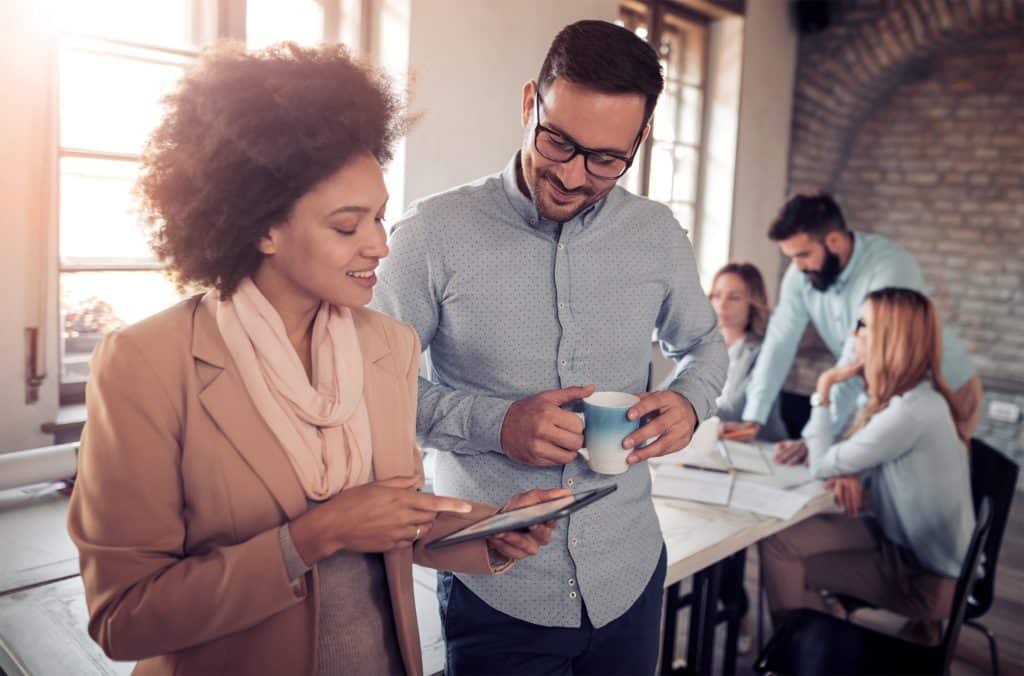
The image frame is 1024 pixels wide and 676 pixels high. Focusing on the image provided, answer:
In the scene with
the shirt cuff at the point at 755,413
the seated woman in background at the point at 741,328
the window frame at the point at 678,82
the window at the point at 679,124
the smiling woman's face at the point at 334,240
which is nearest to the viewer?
the smiling woman's face at the point at 334,240

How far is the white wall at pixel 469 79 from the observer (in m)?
3.21

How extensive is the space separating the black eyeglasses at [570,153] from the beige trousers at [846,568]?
164 cm

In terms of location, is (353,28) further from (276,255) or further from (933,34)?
(933,34)

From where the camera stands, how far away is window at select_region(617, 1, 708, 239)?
4.73 m

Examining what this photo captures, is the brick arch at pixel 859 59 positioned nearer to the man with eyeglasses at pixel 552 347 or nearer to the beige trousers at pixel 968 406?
the beige trousers at pixel 968 406

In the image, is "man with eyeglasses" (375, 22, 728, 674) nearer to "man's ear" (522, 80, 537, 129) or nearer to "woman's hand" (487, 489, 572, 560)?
"man's ear" (522, 80, 537, 129)

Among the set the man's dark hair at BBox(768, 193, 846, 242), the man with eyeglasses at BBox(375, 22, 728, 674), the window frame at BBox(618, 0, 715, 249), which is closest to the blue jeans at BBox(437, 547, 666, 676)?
the man with eyeglasses at BBox(375, 22, 728, 674)

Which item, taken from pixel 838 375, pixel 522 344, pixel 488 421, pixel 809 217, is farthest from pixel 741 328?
pixel 488 421

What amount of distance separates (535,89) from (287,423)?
0.72 meters

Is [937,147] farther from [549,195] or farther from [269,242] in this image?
[269,242]

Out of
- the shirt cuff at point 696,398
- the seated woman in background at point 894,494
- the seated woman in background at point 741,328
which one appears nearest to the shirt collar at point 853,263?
the seated woman in background at point 741,328

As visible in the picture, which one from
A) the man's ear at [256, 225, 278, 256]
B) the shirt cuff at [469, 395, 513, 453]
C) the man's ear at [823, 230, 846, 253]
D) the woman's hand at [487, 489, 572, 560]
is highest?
the man's ear at [823, 230, 846, 253]

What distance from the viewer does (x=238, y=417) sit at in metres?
0.97

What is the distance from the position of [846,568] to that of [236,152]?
224cm
